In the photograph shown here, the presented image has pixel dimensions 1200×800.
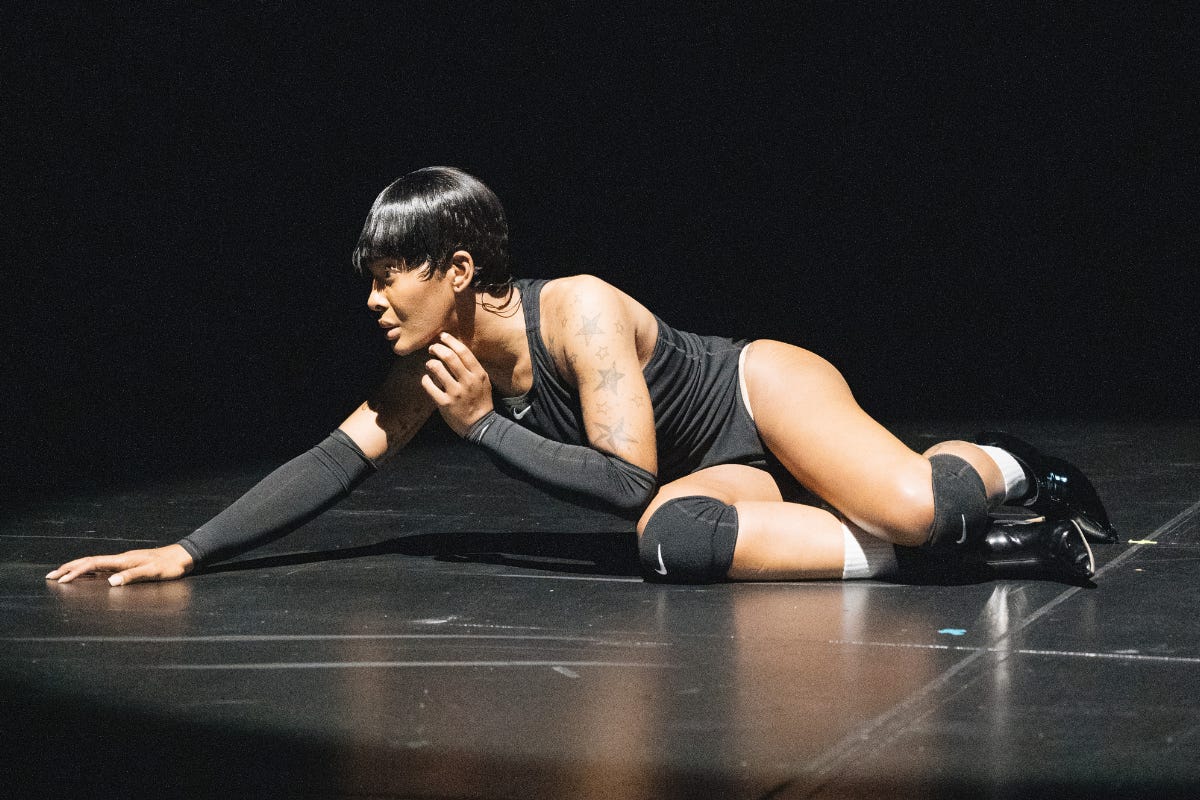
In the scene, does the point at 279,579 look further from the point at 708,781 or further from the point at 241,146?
the point at 241,146

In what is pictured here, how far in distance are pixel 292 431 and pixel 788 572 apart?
2177mm

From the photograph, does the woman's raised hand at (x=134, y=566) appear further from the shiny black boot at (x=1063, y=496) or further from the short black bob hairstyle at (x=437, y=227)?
the shiny black boot at (x=1063, y=496)

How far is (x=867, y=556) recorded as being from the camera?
7.67 feet

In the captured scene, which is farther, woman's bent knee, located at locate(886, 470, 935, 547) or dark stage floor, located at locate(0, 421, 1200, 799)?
woman's bent knee, located at locate(886, 470, 935, 547)

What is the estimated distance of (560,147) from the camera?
6.45 meters

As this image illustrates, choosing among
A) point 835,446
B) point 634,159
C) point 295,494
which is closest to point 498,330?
point 295,494

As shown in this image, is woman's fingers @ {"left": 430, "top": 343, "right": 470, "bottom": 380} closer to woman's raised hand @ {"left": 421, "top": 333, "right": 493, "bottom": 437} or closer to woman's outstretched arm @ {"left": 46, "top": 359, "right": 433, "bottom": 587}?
woman's raised hand @ {"left": 421, "top": 333, "right": 493, "bottom": 437}

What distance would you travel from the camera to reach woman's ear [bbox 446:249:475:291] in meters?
2.39

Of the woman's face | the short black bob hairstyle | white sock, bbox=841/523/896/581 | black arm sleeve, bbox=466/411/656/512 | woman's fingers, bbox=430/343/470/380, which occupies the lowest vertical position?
white sock, bbox=841/523/896/581

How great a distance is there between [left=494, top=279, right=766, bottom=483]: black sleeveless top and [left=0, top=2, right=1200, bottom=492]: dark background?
316 centimetres

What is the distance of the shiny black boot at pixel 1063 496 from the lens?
2535 mm

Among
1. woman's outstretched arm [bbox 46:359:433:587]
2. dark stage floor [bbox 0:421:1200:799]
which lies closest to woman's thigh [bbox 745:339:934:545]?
dark stage floor [bbox 0:421:1200:799]

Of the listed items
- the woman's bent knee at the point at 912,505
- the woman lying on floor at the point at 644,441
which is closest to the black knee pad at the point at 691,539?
the woman lying on floor at the point at 644,441

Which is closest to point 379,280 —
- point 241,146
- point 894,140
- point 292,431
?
point 292,431
